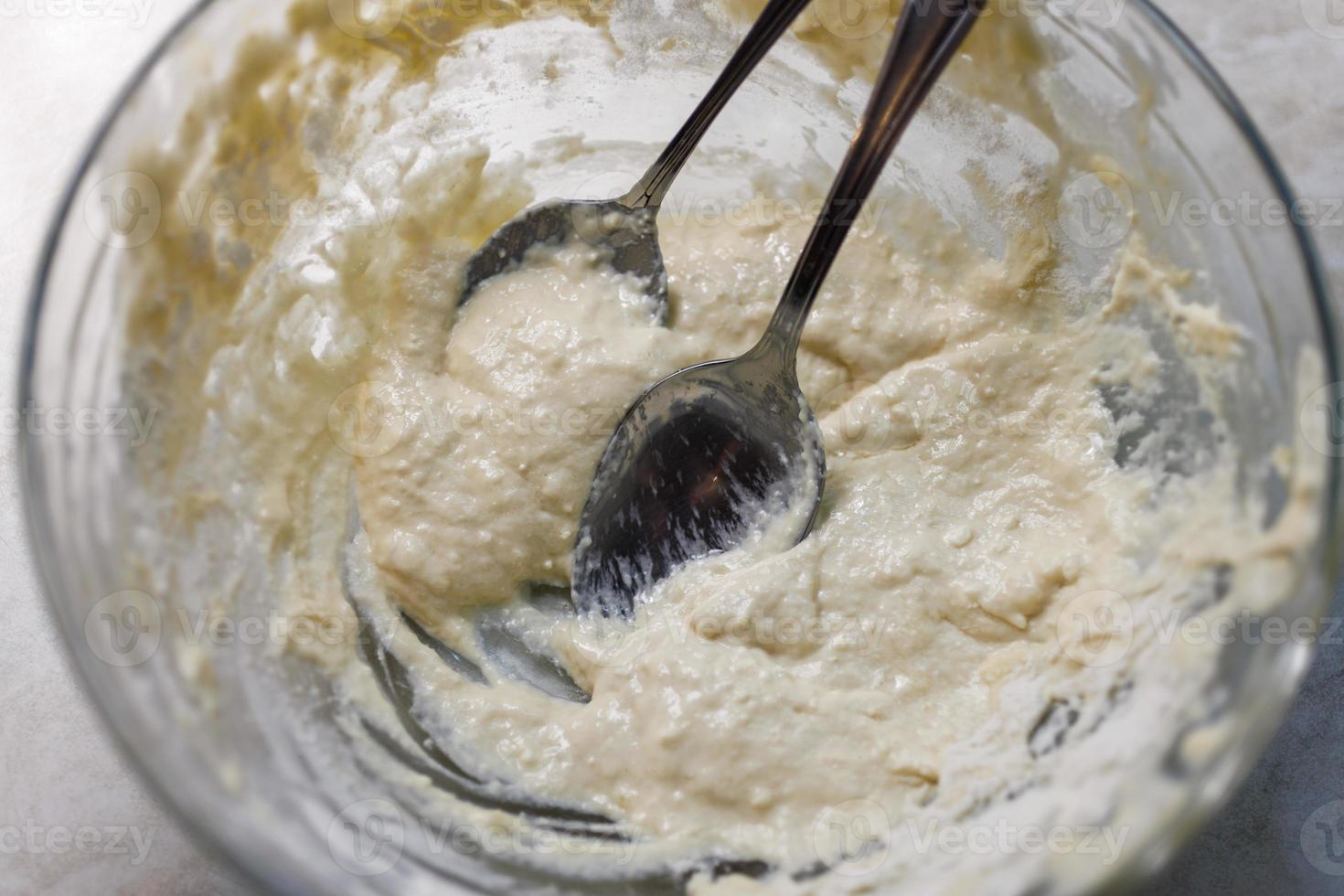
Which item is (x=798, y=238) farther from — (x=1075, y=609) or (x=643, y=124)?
(x=1075, y=609)

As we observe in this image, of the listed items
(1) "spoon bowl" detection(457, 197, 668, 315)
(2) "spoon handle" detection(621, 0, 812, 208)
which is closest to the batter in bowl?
(1) "spoon bowl" detection(457, 197, 668, 315)

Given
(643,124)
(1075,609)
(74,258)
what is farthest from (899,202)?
(74,258)

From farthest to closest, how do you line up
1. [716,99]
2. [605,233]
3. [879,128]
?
[605,233], [716,99], [879,128]

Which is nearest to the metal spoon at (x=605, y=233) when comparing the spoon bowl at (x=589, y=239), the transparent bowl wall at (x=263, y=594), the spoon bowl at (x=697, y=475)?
the spoon bowl at (x=589, y=239)

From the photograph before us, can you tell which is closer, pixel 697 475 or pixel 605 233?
pixel 697 475

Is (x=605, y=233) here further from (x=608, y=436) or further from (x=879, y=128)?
(x=879, y=128)

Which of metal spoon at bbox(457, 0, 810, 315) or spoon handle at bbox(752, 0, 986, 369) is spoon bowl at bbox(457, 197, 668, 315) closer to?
metal spoon at bbox(457, 0, 810, 315)

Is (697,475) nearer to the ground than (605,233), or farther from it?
nearer to the ground

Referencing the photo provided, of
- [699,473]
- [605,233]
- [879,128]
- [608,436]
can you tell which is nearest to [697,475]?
[699,473]
